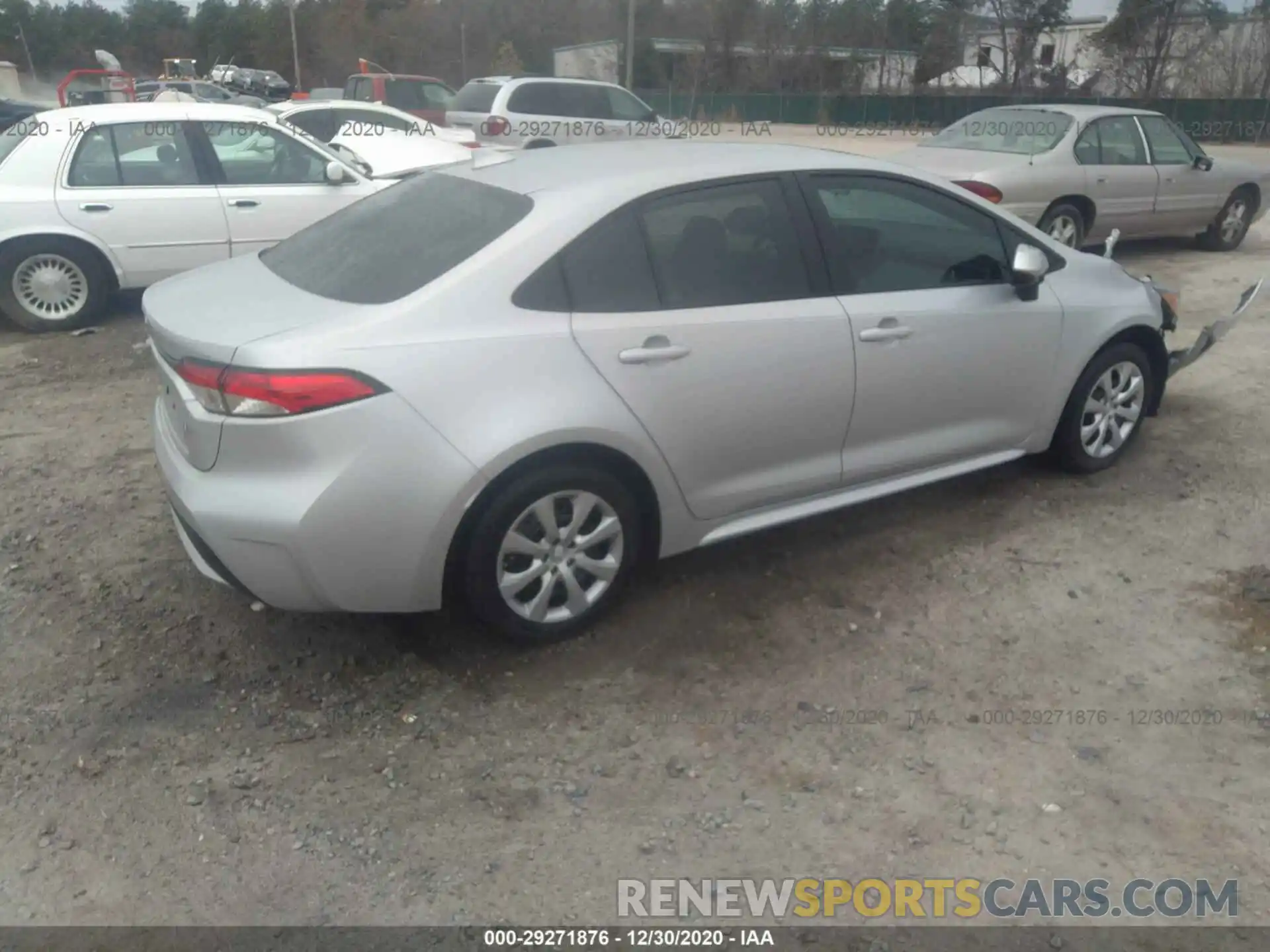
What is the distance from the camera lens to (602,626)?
3771 millimetres

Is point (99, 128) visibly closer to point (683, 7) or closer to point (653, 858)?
point (653, 858)

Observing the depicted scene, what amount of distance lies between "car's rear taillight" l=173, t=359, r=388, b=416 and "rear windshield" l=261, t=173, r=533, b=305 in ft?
1.17

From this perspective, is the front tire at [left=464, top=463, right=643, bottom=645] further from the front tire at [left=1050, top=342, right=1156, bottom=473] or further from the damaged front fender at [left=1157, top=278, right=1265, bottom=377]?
the damaged front fender at [left=1157, top=278, right=1265, bottom=377]

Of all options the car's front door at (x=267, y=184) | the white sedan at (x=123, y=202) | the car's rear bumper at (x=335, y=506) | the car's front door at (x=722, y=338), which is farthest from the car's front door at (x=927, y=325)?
the white sedan at (x=123, y=202)

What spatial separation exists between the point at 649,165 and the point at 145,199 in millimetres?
5120

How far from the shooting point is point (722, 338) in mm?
3594

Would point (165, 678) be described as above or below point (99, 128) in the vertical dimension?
below

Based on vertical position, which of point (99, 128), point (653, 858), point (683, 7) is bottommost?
point (653, 858)

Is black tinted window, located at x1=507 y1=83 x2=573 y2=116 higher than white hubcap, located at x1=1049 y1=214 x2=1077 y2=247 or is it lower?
higher

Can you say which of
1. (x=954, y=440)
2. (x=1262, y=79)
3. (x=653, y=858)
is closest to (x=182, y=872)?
(x=653, y=858)

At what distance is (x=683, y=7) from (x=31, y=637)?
5614 centimetres

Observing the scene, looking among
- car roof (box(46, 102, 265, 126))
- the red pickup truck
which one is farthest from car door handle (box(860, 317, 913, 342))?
the red pickup truck

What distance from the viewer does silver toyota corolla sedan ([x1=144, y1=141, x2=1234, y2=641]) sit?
308cm

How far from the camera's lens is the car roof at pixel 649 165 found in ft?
12.0
